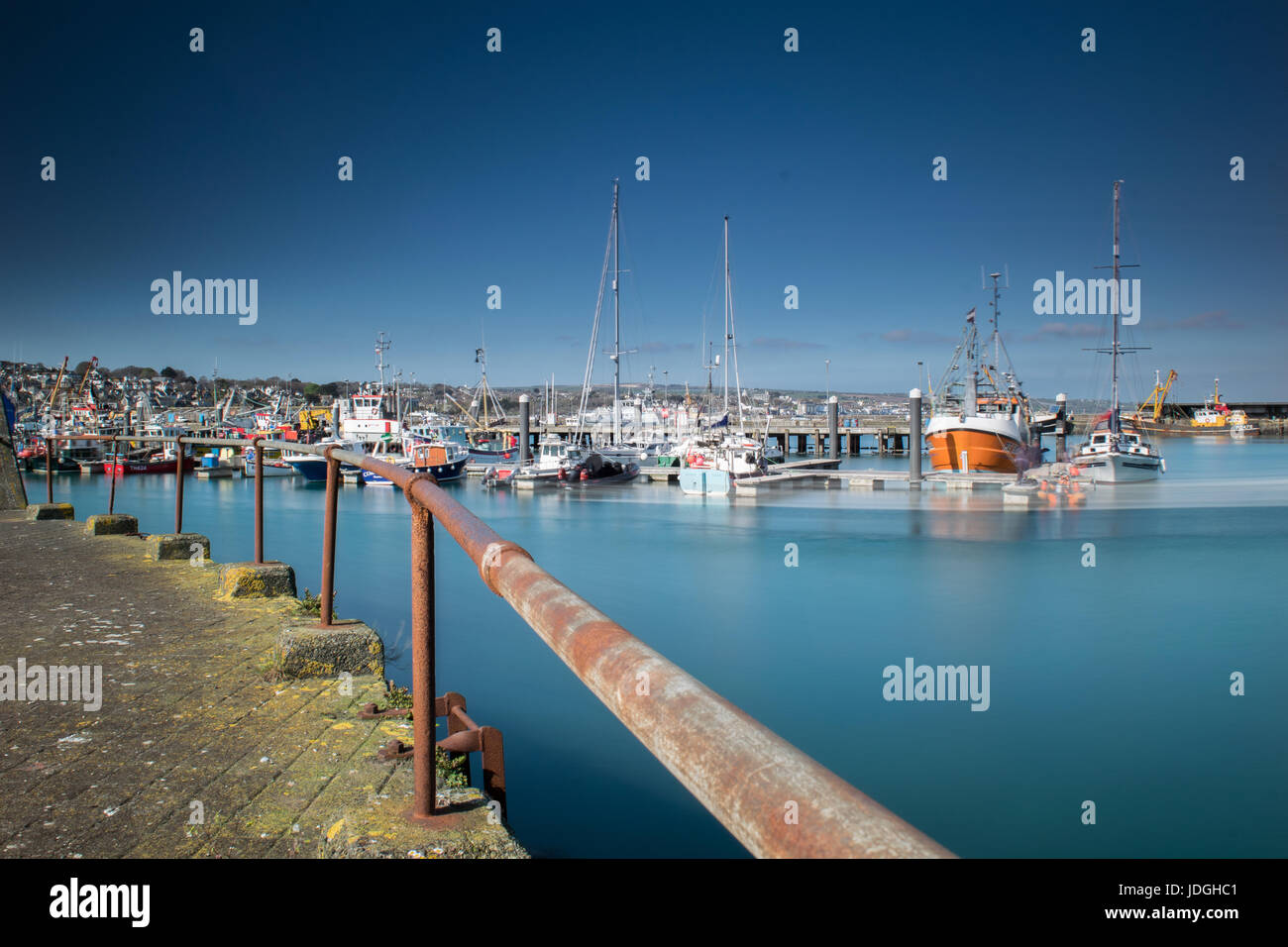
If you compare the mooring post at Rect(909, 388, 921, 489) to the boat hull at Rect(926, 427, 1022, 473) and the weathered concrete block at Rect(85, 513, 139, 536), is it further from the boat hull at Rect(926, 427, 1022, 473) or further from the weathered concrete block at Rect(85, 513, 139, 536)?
the weathered concrete block at Rect(85, 513, 139, 536)

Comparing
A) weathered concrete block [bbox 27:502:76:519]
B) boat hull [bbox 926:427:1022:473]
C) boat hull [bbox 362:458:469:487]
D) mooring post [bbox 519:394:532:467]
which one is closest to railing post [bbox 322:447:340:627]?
weathered concrete block [bbox 27:502:76:519]

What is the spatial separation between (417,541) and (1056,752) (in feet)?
31.3

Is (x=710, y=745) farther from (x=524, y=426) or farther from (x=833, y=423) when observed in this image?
(x=833, y=423)

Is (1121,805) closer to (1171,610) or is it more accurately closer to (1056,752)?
(1056,752)

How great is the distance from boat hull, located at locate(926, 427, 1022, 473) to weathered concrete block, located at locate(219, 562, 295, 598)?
40638mm

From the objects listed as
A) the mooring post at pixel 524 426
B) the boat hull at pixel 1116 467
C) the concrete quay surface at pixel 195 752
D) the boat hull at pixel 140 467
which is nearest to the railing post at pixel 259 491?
the concrete quay surface at pixel 195 752

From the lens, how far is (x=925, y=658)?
45.3ft

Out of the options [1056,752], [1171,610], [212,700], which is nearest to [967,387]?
[1171,610]

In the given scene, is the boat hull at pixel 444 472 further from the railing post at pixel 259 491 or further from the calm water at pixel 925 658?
the railing post at pixel 259 491

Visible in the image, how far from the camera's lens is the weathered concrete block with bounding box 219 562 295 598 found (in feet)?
18.9

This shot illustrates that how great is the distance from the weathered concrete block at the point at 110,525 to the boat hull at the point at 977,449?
3936cm

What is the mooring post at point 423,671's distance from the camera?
236cm

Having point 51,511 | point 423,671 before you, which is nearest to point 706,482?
point 51,511
